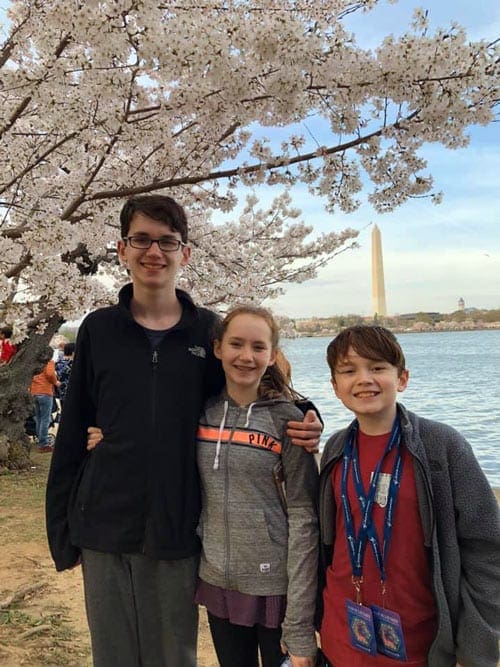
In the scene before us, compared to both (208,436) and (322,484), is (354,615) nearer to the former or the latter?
(322,484)

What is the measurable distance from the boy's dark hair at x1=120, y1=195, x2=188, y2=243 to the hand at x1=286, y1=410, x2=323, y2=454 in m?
0.76

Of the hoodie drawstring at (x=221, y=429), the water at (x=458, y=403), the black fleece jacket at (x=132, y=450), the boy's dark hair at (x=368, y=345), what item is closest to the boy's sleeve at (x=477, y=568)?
the boy's dark hair at (x=368, y=345)

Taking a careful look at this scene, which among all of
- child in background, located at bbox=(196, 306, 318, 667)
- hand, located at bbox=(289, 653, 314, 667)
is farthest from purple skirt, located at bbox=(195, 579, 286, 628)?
hand, located at bbox=(289, 653, 314, 667)

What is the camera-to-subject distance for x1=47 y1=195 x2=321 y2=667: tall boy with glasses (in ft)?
5.95

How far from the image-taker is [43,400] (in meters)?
8.76

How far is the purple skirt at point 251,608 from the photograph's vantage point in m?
1.74

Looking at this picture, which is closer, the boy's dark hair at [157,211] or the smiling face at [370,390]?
the smiling face at [370,390]

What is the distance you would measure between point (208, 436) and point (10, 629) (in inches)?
91.0

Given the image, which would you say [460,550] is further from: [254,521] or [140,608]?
[140,608]

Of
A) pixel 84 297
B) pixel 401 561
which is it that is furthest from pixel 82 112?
pixel 401 561

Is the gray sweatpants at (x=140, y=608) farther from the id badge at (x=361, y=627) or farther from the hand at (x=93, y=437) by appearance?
the id badge at (x=361, y=627)

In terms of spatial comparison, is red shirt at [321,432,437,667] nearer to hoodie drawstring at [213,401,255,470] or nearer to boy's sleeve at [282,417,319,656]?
boy's sleeve at [282,417,319,656]

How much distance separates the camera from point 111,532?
181cm

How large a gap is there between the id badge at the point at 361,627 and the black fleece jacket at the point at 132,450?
0.54 metres
